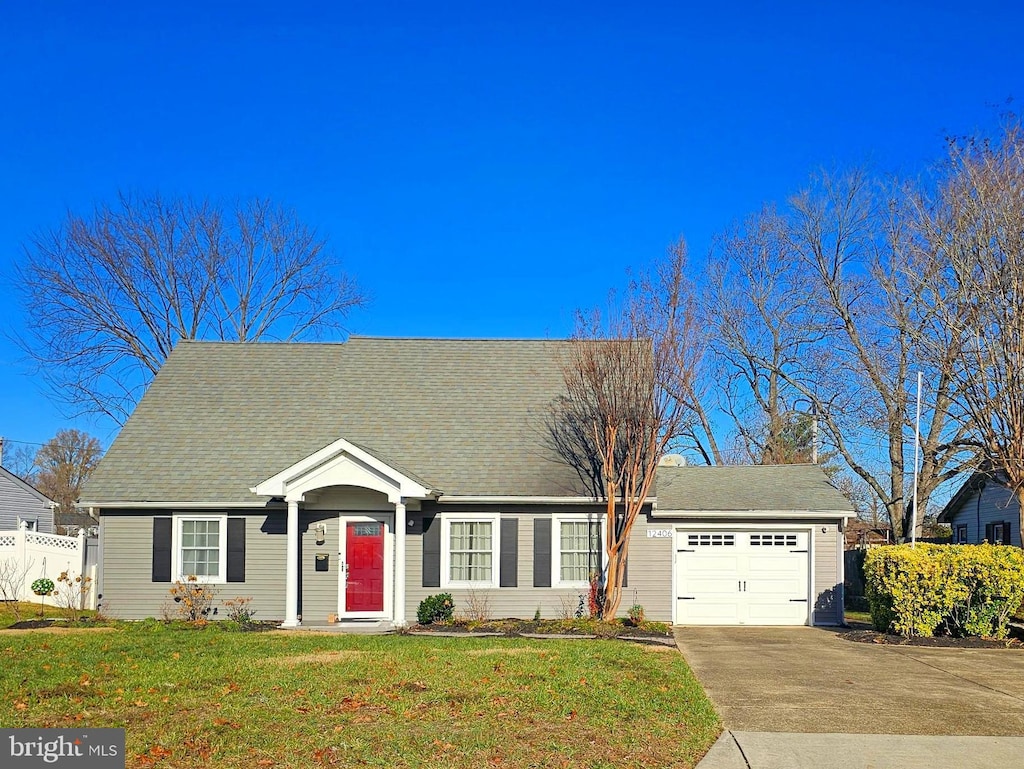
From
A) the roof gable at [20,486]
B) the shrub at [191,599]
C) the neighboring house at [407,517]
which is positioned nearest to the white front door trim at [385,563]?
the neighboring house at [407,517]

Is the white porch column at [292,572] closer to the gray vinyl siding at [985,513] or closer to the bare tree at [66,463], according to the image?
the gray vinyl siding at [985,513]

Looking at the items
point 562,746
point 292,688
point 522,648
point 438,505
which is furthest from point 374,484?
point 562,746

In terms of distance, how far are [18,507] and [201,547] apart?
24734 millimetres

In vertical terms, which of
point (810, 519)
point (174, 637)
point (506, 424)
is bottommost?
point (174, 637)

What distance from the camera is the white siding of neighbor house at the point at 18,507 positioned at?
39781mm

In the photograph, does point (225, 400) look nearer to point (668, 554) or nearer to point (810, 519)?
point (668, 554)

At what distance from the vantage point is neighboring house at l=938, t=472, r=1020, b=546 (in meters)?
28.1

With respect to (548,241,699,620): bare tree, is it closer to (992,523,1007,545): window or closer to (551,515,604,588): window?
(551,515,604,588): window

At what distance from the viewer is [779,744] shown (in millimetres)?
9156

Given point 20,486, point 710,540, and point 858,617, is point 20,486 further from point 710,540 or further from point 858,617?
point 858,617

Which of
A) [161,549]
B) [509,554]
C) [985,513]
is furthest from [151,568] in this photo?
[985,513]

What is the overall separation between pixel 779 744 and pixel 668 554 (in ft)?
38.6

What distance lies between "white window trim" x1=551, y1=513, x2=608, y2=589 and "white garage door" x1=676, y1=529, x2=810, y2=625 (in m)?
1.85

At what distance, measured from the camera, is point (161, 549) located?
65.8 feet
